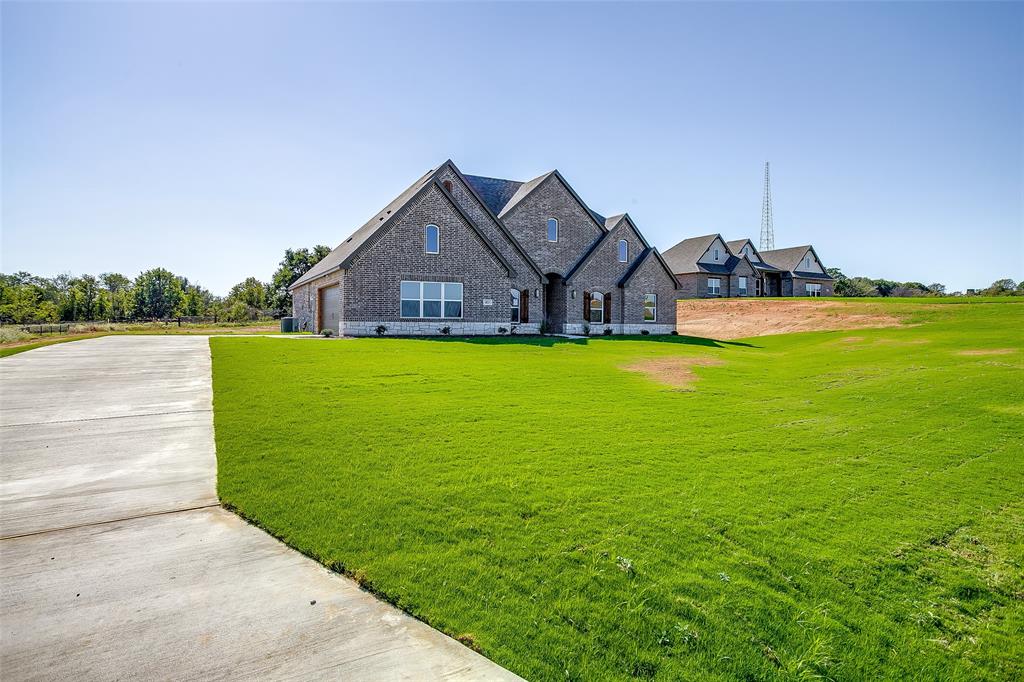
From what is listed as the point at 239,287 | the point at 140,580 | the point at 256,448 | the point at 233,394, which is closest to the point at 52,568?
the point at 140,580

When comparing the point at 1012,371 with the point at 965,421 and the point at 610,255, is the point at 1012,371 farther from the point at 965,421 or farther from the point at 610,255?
the point at 610,255

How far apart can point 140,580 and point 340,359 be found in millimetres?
12379

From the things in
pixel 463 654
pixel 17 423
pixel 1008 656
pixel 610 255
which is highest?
pixel 610 255

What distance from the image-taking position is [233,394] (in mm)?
10445

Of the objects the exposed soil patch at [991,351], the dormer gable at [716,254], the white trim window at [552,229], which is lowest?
the exposed soil patch at [991,351]

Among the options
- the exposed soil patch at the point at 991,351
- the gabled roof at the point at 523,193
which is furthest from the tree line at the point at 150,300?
the exposed soil patch at the point at 991,351

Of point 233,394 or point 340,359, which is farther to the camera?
point 340,359

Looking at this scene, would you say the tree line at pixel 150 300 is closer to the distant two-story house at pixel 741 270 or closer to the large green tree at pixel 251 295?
the large green tree at pixel 251 295

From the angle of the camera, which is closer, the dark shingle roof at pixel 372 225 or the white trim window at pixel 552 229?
the dark shingle roof at pixel 372 225

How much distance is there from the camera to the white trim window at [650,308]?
35112 mm

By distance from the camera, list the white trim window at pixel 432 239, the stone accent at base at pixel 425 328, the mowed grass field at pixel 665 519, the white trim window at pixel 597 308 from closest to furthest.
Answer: the mowed grass field at pixel 665 519, the stone accent at base at pixel 425 328, the white trim window at pixel 432 239, the white trim window at pixel 597 308

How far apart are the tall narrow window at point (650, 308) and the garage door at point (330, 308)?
20.0 metres

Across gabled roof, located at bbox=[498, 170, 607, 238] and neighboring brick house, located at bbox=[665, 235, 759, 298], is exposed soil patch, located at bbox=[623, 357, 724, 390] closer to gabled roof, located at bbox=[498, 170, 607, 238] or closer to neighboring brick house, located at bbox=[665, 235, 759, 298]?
gabled roof, located at bbox=[498, 170, 607, 238]

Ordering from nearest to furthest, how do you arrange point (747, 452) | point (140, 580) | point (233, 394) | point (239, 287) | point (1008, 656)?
point (1008, 656) < point (140, 580) < point (747, 452) < point (233, 394) < point (239, 287)
